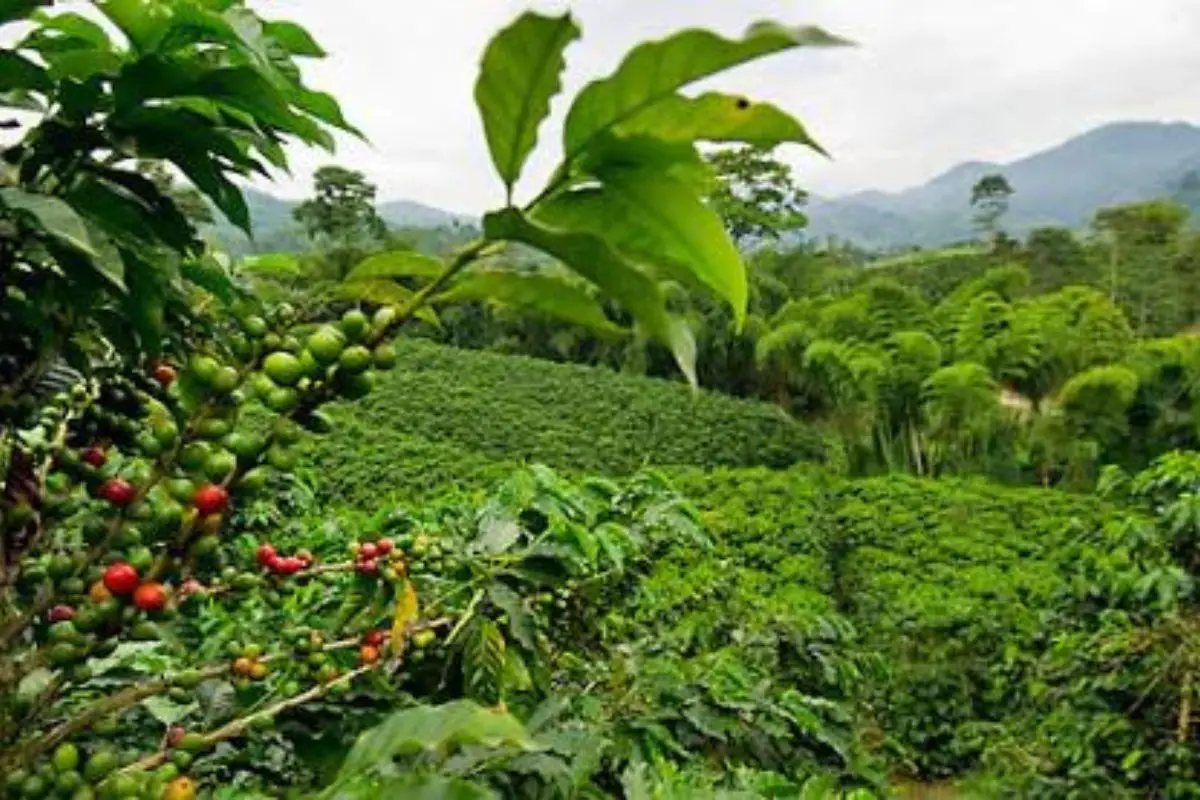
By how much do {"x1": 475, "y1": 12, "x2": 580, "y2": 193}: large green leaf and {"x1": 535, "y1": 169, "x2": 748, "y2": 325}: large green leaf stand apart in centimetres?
3

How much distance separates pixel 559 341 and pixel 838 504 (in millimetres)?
12819

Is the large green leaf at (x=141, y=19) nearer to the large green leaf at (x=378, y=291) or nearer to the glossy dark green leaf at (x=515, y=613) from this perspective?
the large green leaf at (x=378, y=291)

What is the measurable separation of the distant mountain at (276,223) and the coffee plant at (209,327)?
7cm

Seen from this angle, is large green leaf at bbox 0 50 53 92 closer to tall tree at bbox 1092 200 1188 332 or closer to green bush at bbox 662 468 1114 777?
green bush at bbox 662 468 1114 777

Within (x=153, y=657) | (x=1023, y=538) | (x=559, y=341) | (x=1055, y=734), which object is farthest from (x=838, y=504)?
(x=559, y=341)

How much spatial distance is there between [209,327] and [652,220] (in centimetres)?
48

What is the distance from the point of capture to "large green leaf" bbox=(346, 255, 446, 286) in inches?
25.5

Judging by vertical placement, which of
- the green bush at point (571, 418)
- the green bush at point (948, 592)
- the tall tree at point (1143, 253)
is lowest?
the green bush at point (571, 418)

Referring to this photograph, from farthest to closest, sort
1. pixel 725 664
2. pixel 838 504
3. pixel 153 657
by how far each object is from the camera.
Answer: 1. pixel 838 504
2. pixel 725 664
3. pixel 153 657

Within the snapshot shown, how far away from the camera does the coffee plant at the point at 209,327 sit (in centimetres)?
53

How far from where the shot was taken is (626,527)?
69.4 inches

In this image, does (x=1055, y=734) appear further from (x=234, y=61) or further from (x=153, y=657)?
(x=234, y=61)

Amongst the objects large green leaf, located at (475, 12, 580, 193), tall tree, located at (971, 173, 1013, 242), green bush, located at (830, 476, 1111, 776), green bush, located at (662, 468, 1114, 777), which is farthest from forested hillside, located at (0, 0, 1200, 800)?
tall tree, located at (971, 173, 1013, 242)

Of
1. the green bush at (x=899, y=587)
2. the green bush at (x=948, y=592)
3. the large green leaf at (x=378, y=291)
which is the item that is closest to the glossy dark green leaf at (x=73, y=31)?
the large green leaf at (x=378, y=291)
